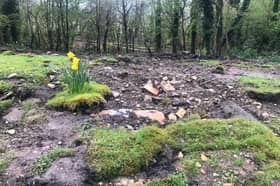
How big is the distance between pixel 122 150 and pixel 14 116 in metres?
1.88

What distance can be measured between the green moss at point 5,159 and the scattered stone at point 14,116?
99cm

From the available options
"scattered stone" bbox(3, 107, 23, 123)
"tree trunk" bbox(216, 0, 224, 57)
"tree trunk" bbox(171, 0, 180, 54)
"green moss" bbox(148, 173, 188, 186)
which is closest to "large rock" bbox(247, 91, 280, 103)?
"green moss" bbox(148, 173, 188, 186)

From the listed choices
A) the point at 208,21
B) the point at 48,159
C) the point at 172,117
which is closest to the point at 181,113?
the point at 172,117

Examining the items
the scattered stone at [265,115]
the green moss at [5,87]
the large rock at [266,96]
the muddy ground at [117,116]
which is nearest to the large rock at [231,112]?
the muddy ground at [117,116]

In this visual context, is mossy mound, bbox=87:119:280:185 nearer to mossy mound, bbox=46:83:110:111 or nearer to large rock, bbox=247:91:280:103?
mossy mound, bbox=46:83:110:111

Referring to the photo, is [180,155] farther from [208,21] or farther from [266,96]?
[208,21]

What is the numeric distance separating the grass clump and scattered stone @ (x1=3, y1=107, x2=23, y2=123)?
1.20 metres

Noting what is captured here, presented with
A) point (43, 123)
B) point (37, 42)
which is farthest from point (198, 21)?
point (43, 123)

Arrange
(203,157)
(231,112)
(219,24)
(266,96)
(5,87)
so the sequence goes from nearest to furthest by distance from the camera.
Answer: (203,157) → (231,112) → (5,87) → (266,96) → (219,24)

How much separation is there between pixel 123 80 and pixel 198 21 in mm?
9375

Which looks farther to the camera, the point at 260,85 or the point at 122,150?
the point at 260,85

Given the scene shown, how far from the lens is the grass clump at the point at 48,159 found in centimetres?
299

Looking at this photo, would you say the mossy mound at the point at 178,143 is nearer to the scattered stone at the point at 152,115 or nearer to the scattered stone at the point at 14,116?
the scattered stone at the point at 152,115

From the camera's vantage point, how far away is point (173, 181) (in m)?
2.86
